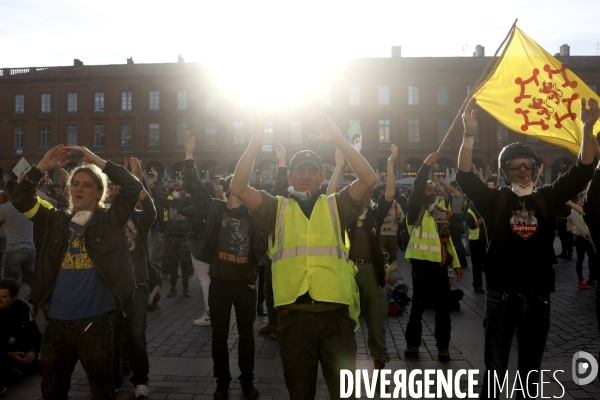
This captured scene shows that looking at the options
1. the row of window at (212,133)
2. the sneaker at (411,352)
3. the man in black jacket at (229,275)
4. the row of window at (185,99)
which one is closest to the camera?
the man in black jacket at (229,275)

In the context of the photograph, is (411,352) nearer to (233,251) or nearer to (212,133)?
(233,251)

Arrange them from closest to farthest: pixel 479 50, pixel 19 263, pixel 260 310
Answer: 1. pixel 260 310
2. pixel 19 263
3. pixel 479 50

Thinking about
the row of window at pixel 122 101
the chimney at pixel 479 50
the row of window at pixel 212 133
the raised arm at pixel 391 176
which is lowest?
the raised arm at pixel 391 176

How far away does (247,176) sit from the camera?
323cm

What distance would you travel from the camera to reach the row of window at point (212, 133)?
45.3 meters

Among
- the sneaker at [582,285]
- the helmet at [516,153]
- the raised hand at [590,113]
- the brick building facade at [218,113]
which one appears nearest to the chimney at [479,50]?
the brick building facade at [218,113]

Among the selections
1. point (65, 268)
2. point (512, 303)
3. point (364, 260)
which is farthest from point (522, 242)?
point (65, 268)

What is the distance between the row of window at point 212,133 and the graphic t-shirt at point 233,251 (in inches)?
1577

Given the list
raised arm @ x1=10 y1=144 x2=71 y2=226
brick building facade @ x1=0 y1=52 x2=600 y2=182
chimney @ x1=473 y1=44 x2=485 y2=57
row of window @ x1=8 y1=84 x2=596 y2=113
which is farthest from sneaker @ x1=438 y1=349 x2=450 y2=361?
chimney @ x1=473 y1=44 x2=485 y2=57

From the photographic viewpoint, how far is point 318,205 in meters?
3.27

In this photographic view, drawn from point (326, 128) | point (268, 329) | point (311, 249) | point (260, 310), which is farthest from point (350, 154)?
point (260, 310)

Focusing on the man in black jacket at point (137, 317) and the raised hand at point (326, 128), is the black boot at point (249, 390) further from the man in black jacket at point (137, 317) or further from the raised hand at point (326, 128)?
the raised hand at point (326, 128)

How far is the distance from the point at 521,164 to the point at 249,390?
3.04 meters

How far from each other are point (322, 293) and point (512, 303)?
1395 mm
